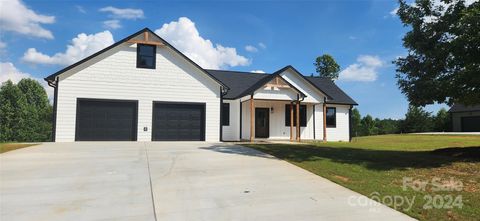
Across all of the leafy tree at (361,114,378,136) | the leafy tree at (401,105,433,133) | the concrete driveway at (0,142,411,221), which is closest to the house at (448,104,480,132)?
the leafy tree at (401,105,433,133)

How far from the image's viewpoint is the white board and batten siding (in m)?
16.9

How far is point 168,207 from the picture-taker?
19.0 ft

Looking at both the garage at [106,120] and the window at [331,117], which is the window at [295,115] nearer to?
the window at [331,117]

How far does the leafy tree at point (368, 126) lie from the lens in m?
36.6

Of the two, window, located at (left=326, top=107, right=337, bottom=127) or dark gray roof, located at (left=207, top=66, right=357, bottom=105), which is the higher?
dark gray roof, located at (left=207, top=66, right=357, bottom=105)

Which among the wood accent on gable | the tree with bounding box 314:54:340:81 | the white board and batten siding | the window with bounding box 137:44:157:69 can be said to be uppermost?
the tree with bounding box 314:54:340:81

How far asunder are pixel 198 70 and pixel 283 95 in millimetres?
5127

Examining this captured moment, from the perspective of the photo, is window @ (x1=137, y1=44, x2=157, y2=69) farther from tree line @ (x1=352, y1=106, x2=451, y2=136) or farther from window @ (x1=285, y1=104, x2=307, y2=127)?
tree line @ (x1=352, y1=106, x2=451, y2=136)

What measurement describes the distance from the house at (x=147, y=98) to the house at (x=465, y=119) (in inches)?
→ 990

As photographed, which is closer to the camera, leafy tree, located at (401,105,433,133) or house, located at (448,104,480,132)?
house, located at (448,104,480,132)

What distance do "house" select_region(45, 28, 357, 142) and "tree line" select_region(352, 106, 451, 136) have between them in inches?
726

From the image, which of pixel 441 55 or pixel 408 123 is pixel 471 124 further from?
pixel 441 55

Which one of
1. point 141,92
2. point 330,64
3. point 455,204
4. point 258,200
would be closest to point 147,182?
point 258,200

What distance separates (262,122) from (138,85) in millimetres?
8110
